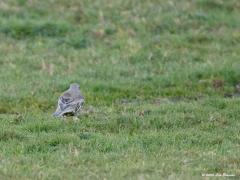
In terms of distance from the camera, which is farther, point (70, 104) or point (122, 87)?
point (122, 87)

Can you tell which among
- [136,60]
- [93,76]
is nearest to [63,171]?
[93,76]

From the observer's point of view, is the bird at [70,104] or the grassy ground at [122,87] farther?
the bird at [70,104]

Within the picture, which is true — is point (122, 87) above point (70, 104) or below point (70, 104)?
below

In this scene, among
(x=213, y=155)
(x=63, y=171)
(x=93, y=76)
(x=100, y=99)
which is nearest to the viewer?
(x=63, y=171)

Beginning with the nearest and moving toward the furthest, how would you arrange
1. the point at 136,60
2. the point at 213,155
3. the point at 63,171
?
the point at 63,171, the point at 213,155, the point at 136,60

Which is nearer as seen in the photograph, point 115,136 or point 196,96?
point 115,136

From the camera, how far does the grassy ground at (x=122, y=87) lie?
10.7m

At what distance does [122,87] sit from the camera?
16344mm

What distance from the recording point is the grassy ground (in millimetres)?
10711

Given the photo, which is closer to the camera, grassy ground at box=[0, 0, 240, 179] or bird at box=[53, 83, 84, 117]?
grassy ground at box=[0, 0, 240, 179]

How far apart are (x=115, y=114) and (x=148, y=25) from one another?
310 inches

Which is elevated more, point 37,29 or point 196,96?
point 37,29

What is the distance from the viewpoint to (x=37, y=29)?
20.4m

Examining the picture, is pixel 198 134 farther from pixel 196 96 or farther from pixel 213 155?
pixel 196 96
